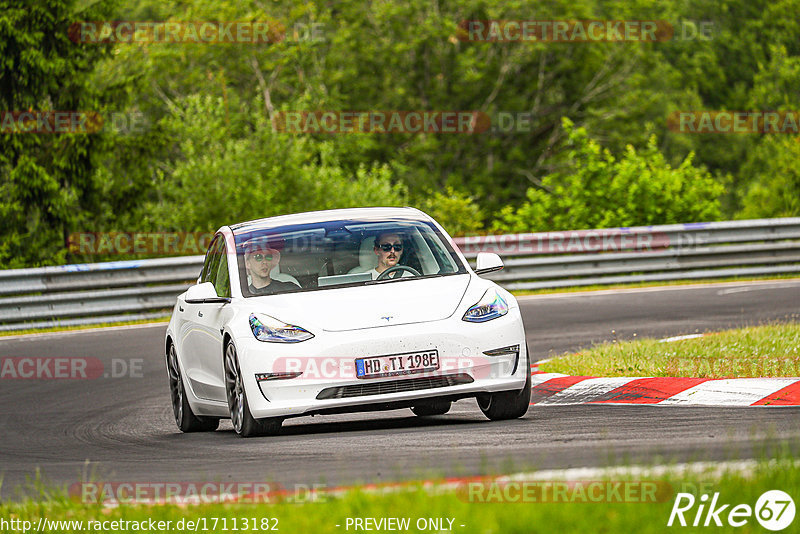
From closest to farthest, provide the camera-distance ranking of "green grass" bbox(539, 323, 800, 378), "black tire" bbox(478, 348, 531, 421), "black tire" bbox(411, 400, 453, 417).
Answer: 1. "black tire" bbox(478, 348, 531, 421)
2. "black tire" bbox(411, 400, 453, 417)
3. "green grass" bbox(539, 323, 800, 378)

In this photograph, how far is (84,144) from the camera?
93.1ft

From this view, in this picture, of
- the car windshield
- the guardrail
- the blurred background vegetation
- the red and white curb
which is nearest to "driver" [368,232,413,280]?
the car windshield

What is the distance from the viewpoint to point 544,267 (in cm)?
2173

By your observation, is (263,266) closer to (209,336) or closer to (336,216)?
(209,336)

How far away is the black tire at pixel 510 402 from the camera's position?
880 centimetres

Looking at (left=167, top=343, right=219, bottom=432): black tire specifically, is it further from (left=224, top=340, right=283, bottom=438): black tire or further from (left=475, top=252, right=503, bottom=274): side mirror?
(left=475, top=252, right=503, bottom=274): side mirror

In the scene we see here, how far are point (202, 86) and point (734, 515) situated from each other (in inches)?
1902

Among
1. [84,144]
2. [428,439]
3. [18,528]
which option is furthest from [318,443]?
[84,144]

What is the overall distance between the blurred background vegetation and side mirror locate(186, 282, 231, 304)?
1766cm

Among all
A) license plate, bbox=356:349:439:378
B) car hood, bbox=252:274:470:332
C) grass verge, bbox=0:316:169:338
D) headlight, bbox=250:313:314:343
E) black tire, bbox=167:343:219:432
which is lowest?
grass verge, bbox=0:316:169:338

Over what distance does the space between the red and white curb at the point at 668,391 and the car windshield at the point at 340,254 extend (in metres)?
1.55

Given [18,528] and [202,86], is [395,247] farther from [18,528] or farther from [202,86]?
[202,86]

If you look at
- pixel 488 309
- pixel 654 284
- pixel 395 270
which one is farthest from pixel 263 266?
pixel 654 284

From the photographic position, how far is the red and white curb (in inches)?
354
